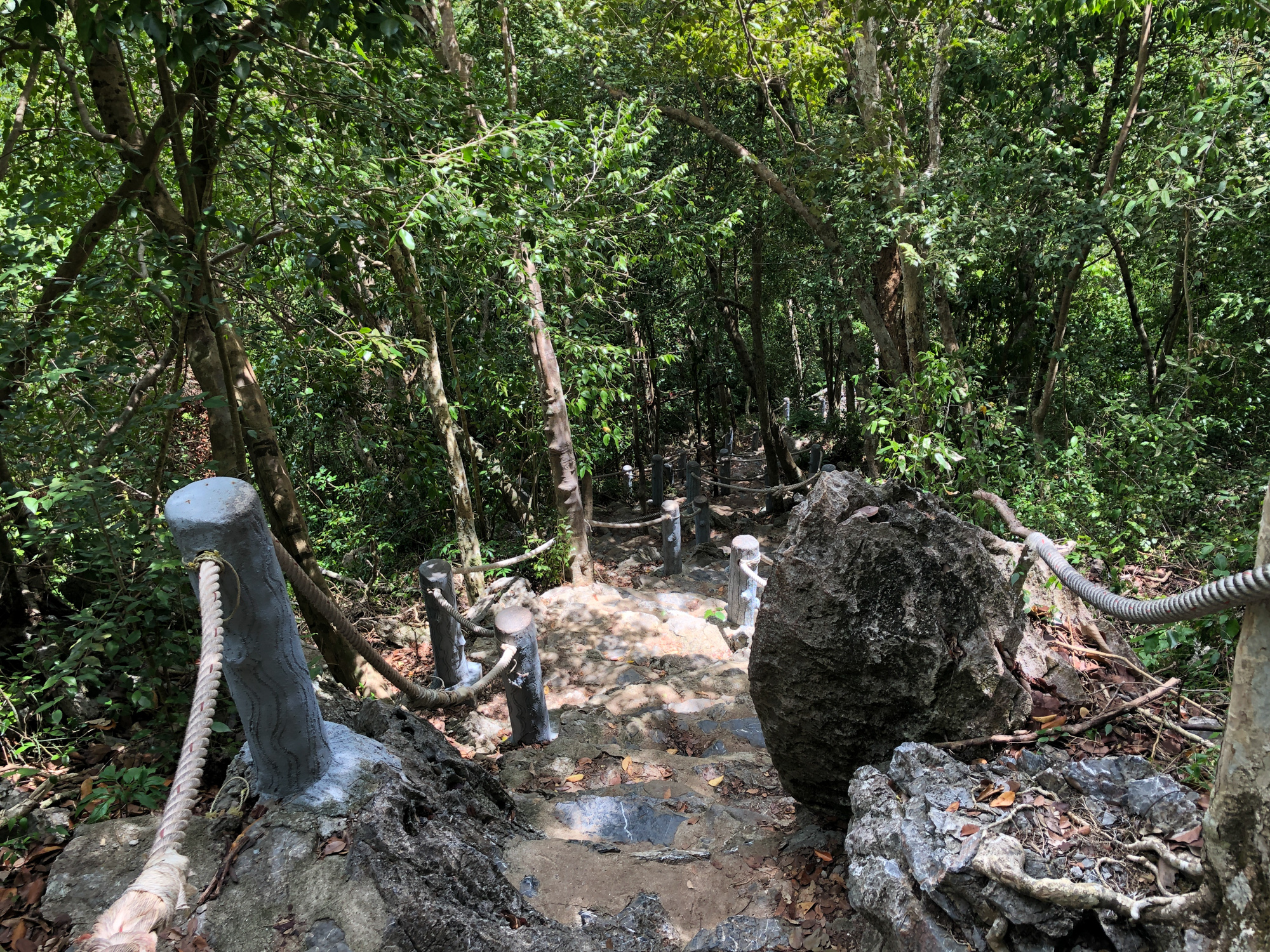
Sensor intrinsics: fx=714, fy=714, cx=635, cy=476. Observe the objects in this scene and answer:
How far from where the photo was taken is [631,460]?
15359 millimetres

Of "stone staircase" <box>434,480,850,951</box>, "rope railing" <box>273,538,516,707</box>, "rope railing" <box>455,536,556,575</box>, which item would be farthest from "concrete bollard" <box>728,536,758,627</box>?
"rope railing" <box>273,538,516,707</box>

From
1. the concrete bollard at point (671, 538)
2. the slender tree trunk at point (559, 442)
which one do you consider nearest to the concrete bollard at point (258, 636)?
the slender tree trunk at point (559, 442)

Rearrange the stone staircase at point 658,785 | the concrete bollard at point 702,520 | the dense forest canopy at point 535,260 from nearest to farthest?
the stone staircase at point 658,785
the dense forest canopy at point 535,260
the concrete bollard at point 702,520

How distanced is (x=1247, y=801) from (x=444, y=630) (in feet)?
16.9

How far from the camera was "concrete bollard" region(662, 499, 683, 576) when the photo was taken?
31.9 ft

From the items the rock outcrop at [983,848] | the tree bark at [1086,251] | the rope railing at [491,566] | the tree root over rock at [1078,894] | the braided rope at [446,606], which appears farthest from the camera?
the rope railing at [491,566]

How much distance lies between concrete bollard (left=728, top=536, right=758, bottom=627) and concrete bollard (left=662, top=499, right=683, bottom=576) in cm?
260

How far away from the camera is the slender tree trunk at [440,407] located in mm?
6488

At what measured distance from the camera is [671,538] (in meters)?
9.98

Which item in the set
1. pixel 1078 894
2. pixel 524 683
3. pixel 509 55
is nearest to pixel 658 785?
pixel 524 683

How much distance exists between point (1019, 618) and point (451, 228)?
14.0ft

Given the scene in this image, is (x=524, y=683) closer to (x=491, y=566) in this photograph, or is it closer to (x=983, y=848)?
(x=491, y=566)

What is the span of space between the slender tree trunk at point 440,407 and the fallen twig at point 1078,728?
5.15 m

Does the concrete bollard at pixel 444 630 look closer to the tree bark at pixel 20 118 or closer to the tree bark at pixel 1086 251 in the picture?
the tree bark at pixel 20 118
